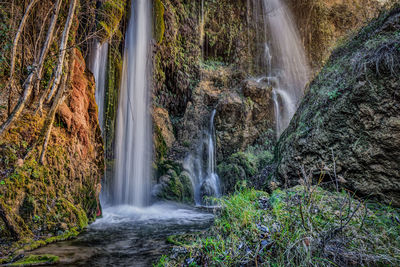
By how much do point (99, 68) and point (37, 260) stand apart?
740 cm

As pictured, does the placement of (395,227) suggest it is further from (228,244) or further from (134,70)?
(134,70)

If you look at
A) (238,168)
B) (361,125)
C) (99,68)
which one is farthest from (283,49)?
(361,125)

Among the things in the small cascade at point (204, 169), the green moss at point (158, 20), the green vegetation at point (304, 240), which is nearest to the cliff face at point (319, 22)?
the small cascade at point (204, 169)

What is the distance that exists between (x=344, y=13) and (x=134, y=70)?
17668 millimetres

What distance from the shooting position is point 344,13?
58.2 feet

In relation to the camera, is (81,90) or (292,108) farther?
(292,108)

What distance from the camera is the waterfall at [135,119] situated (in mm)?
9641

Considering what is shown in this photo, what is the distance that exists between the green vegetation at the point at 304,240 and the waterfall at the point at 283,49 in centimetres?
1601

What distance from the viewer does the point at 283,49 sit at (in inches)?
709

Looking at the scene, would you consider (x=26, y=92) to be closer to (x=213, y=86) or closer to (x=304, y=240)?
(x=304, y=240)

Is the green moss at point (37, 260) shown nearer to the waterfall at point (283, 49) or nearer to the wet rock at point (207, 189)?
the wet rock at point (207, 189)

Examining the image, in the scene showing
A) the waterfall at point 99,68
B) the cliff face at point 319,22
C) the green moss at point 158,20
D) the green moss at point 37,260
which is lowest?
the green moss at point 37,260

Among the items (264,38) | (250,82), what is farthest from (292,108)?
(264,38)

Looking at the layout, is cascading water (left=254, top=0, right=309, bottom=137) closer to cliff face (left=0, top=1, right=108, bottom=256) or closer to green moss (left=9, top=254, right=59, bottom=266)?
cliff face (left=0, top=1, right=108, bottom=256)
